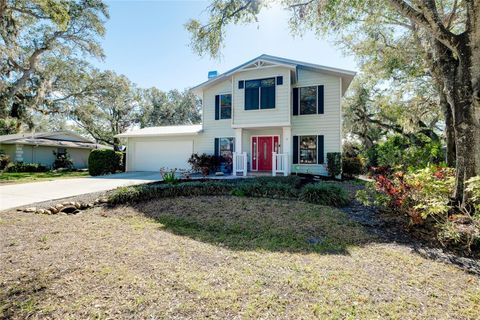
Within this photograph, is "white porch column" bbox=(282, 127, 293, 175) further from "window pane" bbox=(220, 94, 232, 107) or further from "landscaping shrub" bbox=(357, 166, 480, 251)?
"landscaping shrub" bbox=(357, 166, 480, 251)

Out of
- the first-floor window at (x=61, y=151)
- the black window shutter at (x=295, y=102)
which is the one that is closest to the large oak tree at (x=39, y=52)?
the first-floor window at (x=61, y=151)

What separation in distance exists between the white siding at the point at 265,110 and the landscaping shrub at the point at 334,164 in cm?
277

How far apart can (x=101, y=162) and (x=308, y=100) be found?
13341 millimetres

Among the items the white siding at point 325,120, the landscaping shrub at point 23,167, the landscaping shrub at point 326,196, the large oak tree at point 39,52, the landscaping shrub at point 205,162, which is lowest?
the landscaping shrub at point 326,196

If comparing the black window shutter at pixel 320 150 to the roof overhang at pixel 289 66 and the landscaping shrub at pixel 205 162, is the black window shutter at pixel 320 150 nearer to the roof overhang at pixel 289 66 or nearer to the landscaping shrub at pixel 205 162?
the roof overhang at pixel 289 66

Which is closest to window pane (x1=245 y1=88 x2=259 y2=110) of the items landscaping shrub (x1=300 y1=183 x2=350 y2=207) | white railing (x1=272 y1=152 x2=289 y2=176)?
white railing (x1=272 y1=152 x2=289 y2=176)

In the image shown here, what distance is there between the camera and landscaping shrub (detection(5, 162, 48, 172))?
18844 millimetres

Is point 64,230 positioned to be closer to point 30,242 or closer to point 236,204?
point 30,242

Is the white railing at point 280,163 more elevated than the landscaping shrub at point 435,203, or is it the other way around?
the white railing at point 280,163

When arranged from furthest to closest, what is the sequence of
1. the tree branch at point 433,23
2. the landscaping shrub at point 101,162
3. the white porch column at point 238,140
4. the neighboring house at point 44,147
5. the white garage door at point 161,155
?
the neighboring house at point 44,147 < the white garage door at point 161,155 < the landscaping shrub at point 101,162 < the white porch column at point 238,140 < the tree branch at point 433,23

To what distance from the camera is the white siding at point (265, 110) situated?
1239cm

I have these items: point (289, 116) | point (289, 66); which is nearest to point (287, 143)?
point (289, 116)

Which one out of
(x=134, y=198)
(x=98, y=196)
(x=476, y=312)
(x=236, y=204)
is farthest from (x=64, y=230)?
(x=476, y=312)

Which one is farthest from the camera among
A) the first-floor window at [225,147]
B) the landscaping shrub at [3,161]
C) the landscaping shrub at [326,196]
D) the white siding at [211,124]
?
the landscaping shrub at [3,161]
